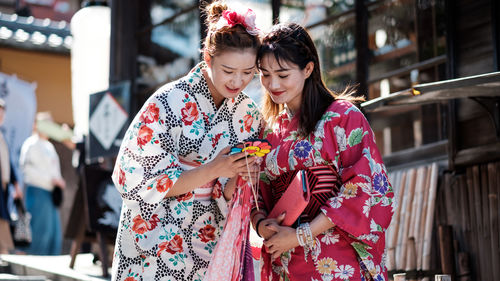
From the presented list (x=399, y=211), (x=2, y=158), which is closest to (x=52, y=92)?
(x=2, y=158)

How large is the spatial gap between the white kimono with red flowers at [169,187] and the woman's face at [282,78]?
0.30 meters

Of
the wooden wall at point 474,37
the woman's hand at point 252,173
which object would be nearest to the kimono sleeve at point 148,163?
the woman's hand at point 252,173

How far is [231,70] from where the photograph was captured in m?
3.31

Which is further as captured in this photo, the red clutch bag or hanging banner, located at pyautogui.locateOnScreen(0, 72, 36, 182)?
hanging banner, located at pyautogui.locateOnScreen(0, 72, 36, 182)

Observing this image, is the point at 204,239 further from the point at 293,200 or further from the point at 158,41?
the point at 158,41

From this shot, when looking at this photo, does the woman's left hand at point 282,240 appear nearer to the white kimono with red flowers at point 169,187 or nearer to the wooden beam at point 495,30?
the white kimono with red flowers at point 169,187

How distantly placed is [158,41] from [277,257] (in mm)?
6213

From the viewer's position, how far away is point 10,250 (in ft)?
32.3

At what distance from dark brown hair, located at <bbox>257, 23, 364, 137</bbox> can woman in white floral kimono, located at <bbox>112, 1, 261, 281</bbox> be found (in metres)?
0.10

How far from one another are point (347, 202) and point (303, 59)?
2.42 ft

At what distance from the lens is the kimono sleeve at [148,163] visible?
10.7ft

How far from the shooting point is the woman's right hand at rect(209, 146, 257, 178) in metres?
3.13

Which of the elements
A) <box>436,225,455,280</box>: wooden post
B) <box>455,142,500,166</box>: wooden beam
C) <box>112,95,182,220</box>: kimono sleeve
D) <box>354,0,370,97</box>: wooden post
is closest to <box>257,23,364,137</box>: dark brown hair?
<box>112,95,182,220</box>: kimono sleeve

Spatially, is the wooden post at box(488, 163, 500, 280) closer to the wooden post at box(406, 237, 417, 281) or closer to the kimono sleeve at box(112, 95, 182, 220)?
the wooden post at box(406, 237, 417, 281)
